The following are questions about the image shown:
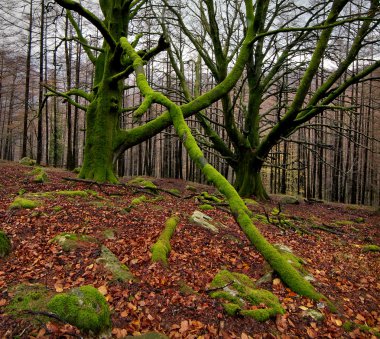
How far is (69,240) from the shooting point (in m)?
4.66

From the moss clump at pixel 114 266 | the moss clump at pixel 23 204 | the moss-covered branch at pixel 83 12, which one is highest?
the moss-covered branch at pixel 83 12

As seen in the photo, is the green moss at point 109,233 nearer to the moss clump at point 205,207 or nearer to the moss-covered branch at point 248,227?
the moss-covered branch at point 248,227

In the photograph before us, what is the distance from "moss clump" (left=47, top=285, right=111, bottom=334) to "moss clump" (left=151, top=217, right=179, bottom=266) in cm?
146

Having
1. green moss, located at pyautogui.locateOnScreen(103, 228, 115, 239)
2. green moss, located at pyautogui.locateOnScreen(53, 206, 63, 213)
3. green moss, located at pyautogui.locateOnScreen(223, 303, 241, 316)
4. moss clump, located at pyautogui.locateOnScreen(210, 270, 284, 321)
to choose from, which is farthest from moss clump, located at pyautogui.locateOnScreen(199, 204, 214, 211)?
green moss, located at pyautogui.locateOnScreen(223, 303, 241, 316)

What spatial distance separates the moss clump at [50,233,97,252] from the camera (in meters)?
4.49

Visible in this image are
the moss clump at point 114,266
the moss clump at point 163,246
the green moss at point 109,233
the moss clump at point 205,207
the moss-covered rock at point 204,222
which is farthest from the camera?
the moss clump at point 205,207

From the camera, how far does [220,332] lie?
312 centimetres

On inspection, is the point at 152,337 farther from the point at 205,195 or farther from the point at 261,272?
the point at 205,195

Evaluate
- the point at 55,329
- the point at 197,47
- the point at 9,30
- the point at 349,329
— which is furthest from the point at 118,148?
the point at 9,30

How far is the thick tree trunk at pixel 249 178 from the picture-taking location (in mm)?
13164

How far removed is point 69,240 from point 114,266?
45.0 inches

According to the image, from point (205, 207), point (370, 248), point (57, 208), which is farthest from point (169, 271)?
point (370, 248)

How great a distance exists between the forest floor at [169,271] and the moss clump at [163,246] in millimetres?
143

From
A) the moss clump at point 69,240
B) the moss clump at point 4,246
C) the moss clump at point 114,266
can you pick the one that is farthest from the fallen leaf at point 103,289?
the moss clump at point 4,246
